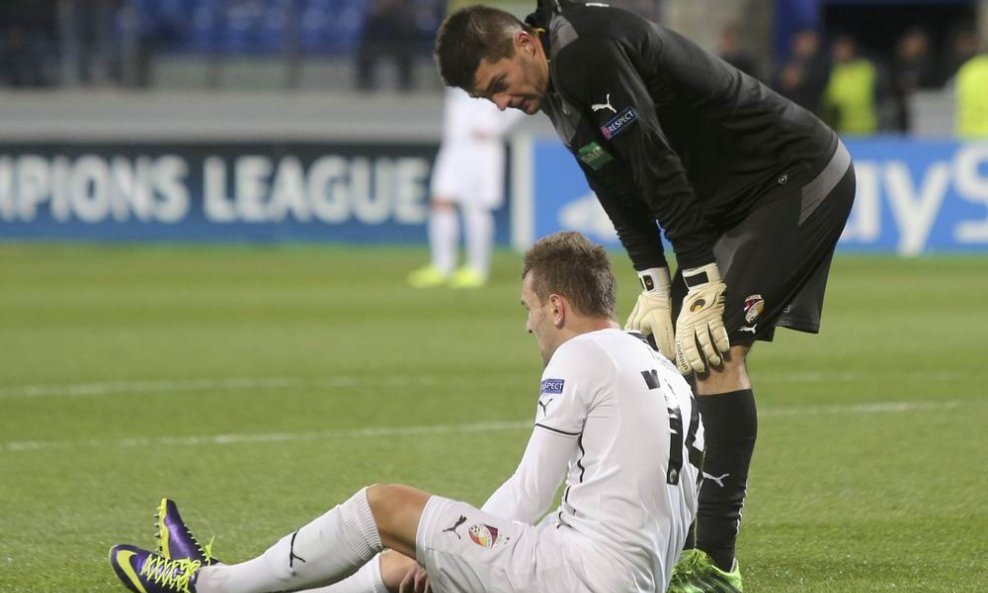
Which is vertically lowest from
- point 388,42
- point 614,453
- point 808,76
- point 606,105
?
point 388,42

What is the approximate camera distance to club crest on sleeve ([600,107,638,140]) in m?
4.46

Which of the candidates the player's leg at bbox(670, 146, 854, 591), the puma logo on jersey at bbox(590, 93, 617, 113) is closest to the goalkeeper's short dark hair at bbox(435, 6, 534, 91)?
the puma logo on jersey at bbox(590, 93, 617, 113)

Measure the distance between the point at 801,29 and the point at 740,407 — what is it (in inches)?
885

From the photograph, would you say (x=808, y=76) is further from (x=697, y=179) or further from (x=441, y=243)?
(x=697, y=179)

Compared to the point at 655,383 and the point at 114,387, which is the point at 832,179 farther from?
the point at 114,387

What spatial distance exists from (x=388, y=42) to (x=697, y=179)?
59.9 ft

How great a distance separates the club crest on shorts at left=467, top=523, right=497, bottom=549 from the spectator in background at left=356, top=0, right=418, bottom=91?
62.3ft

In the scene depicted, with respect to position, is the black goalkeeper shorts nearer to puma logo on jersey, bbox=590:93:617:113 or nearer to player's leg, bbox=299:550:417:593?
puma logo on jersey, bbox=590:93:617:113

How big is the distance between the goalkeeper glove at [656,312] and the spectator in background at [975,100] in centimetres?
1381

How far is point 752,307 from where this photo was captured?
4.78m

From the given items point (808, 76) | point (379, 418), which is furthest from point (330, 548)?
point (808, 76)

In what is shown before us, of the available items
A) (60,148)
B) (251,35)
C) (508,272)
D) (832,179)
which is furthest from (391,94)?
(832,179)

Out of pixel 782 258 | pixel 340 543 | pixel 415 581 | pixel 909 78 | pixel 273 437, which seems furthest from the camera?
pixel 909 78

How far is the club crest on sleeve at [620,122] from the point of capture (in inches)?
176
